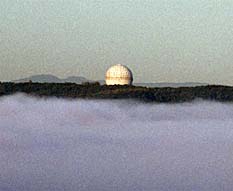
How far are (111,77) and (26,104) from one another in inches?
816

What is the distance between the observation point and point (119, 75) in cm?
10306

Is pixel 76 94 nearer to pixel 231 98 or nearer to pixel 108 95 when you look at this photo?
pixel 108 95

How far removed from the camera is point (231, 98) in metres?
105

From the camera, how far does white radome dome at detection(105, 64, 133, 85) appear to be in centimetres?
10244

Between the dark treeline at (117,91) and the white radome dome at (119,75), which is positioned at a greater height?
the white radome dome at (119,75)

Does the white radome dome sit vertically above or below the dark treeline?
above

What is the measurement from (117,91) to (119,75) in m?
6.06

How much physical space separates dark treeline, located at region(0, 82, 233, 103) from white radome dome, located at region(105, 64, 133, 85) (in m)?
2.17

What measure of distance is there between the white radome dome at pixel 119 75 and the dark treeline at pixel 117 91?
2170 mm

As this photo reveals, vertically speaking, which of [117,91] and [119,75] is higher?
[119,75]

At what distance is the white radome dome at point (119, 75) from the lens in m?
102

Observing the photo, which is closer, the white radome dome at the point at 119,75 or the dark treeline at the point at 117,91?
the dark treeline at the point at 117,91

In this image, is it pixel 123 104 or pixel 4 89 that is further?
pixel 4 89

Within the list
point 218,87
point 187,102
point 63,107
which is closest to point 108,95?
point 63,107
